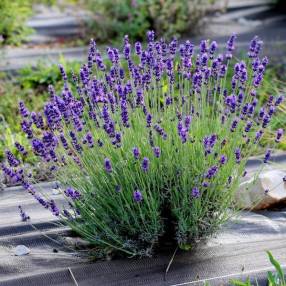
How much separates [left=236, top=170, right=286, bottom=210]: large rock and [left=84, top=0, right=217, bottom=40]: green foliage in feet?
18.4

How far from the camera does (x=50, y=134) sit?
11.0 ft

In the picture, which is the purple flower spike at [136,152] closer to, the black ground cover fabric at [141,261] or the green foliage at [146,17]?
the black ground cover fabric at [141,261]

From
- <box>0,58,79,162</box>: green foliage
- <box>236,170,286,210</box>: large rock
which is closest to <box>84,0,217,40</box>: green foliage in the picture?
<box>0,58,79,162</box>: green foliage

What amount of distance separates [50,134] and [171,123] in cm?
65

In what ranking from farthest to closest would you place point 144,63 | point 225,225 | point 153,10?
point 153,10, point 225,225, point 144,63

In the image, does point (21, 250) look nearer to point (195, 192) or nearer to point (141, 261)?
point (141, 261)

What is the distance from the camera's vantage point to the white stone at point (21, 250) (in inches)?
146

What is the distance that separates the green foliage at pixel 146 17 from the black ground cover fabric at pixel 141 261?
6.21 meters

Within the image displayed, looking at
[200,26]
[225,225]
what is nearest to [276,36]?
[200,26]

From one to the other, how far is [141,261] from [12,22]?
6.17 m

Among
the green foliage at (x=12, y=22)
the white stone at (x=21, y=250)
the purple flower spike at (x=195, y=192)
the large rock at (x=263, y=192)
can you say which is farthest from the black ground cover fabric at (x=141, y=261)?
the green foliage at (x=12, y=22)

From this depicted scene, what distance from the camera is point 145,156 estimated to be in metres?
3.46

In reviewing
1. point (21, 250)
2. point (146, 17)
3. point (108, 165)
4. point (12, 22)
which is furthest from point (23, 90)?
point (108, 165)

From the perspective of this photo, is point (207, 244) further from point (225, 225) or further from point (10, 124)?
point (10, 124)
